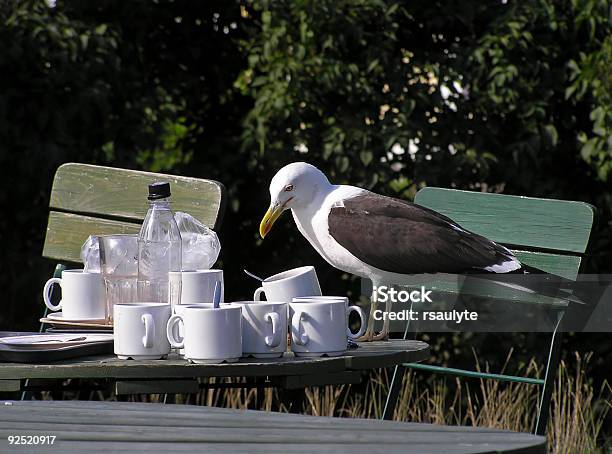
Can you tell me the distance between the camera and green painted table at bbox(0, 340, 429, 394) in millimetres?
2227

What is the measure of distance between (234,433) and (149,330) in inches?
23.8

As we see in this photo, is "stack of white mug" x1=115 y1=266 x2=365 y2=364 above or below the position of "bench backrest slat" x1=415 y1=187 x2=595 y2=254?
below

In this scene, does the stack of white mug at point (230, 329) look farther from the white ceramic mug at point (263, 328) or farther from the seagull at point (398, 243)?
the seagull at point (398, 243)

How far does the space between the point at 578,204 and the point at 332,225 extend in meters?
0.66

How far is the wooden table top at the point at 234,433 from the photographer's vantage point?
1.60 meters

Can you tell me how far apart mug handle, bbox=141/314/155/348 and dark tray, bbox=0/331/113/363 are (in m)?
0.15

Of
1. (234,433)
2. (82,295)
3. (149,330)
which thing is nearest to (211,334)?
(149,330)

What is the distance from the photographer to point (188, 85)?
18.7ft

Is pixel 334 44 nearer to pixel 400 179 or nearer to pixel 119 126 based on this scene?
pixel 400 179

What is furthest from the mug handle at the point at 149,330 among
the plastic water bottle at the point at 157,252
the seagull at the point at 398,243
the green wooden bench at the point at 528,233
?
the green wooden bench at the point at 528,233

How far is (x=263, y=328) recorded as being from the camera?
7.54 ft

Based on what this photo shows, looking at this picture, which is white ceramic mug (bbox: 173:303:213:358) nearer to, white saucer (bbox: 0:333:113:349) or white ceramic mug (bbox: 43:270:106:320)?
white saucer (bbox: 0:333:113:349)

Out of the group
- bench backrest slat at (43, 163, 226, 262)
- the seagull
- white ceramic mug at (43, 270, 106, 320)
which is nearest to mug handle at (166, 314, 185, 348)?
white ceramic mug at (43, 270, 106, 320)

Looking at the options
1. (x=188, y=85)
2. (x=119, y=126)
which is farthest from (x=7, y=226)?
(x=188, y=85)
